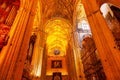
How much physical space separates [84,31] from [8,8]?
783 centimetres

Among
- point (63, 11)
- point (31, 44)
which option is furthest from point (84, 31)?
point (31, 44)

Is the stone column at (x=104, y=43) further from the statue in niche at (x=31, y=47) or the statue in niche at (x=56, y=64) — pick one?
the statue in niche at (x=56, y=64)

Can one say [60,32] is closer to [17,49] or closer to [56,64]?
[56,64]

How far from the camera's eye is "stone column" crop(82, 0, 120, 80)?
3535mm

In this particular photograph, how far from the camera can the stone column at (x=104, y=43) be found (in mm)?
3535

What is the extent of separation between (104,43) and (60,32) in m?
12.0

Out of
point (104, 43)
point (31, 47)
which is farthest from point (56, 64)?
point (104, 43)

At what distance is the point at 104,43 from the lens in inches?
163

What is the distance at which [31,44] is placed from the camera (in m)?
9.32

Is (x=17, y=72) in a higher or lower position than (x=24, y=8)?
lower

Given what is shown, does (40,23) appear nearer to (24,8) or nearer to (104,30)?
(24,8)

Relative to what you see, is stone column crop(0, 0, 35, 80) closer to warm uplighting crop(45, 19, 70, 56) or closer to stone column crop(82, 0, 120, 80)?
stone column crop(82, 0, 120, 80)

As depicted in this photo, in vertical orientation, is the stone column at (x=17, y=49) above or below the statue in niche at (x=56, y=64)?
below

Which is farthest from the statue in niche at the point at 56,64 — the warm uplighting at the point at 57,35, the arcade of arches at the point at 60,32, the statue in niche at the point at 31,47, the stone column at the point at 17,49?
the stone column at the point at 17,49
